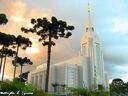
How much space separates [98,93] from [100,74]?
10940 cm

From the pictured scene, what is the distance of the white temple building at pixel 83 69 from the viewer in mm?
125000

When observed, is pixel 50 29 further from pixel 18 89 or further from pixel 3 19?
pixel 18 89

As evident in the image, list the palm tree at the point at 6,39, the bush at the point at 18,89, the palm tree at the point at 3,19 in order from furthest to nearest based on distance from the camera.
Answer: the palm tree at the point at 6,39 → the palm tree at the point at 3,19 → the bush at the point at 18,89

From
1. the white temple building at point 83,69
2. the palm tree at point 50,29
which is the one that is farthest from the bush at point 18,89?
the white temple building at point 83,69

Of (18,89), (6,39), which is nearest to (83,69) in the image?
(6,39)

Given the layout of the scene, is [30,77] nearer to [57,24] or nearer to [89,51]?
[89,51]

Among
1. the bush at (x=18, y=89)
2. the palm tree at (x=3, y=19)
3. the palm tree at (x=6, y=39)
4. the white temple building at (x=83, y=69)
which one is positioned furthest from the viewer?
the white temple building at (x=83, y=69)

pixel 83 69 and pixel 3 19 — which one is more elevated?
pixel 83 69

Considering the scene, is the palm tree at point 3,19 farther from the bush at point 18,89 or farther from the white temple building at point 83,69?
the white temple building at point 83,69

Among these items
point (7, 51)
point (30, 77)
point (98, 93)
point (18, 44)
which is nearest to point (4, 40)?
point (18, 44)

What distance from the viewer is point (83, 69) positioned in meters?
127

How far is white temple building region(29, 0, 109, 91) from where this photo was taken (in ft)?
410

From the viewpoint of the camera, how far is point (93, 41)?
5423 inches

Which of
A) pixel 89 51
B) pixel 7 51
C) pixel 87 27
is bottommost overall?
pixel 7 51
